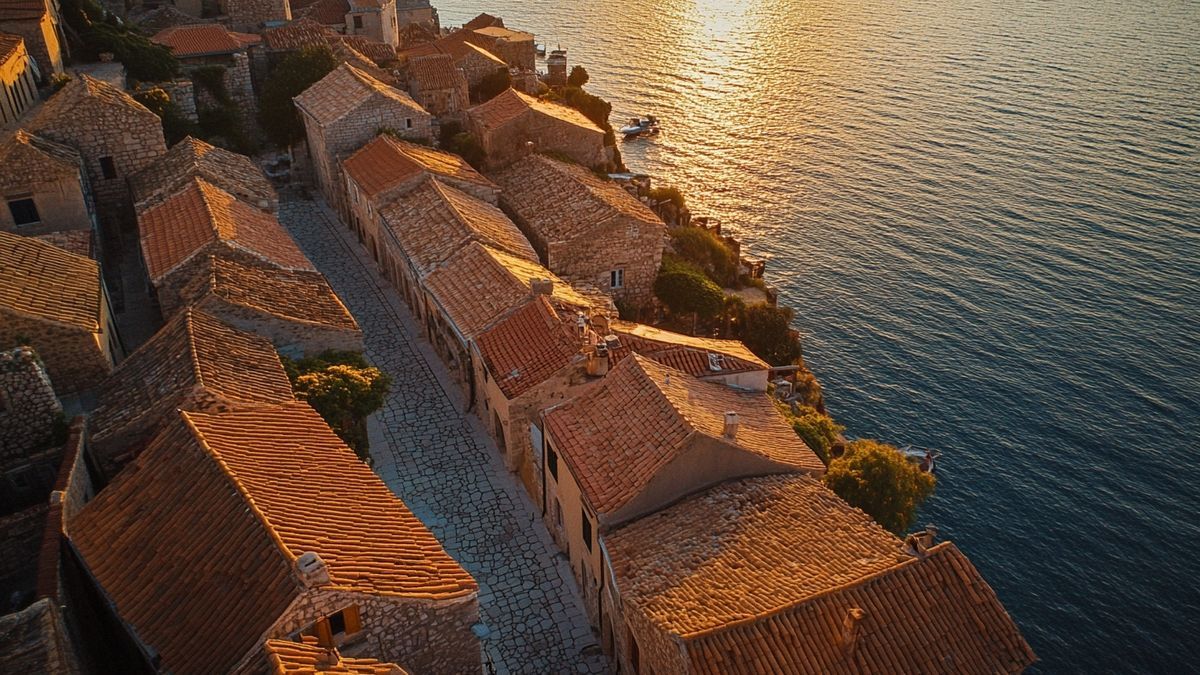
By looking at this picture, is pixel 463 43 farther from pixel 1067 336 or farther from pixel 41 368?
pixel 41 368

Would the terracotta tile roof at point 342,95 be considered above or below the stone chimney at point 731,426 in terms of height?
above

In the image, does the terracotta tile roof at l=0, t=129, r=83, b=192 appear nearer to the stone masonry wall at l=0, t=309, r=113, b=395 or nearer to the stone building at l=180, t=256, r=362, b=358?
the stone building at l=180, t=256, r=362, b=358

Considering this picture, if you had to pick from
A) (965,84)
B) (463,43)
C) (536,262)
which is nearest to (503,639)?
(536,262)

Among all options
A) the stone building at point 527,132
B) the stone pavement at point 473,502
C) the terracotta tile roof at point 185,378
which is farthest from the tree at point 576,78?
the terracotta tile roof at point 185,378

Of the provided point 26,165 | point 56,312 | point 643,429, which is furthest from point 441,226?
point 643,429

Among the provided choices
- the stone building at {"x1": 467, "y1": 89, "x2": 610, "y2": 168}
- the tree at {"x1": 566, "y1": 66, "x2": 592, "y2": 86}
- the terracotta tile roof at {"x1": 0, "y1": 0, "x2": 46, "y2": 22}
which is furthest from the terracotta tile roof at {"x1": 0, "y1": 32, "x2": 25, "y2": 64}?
the tree at {"x1": 566, "y1": 66, "x2": 592, "y2": 86}

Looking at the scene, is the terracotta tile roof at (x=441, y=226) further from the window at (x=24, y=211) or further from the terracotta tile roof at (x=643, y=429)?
the window at (x=24, y=211)
